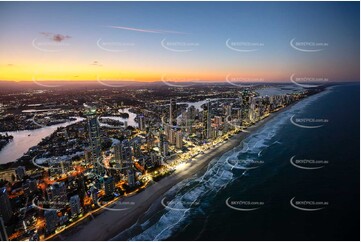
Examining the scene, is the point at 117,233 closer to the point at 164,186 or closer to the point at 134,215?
the point at 134,215

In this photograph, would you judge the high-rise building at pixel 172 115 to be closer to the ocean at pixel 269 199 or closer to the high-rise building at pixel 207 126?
the high-rise building at pixel 207 126

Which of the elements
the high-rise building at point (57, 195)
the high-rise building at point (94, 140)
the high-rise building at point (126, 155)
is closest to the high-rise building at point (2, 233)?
the high-rise building at point (57, 195)

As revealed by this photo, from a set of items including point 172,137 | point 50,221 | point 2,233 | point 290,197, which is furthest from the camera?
point 172,137

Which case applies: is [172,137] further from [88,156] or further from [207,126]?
[88,156]

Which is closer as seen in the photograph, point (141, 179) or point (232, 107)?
point (141, 179)

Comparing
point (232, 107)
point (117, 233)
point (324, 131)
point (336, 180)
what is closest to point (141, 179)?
point (117, 233)

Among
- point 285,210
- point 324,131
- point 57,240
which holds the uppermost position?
point 324,131

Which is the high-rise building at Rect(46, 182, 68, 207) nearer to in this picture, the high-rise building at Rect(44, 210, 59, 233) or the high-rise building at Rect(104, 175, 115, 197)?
→ the high-rise building at Rect(44, 210, 59, 233)

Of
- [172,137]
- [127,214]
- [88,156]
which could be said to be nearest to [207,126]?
[172,137]
